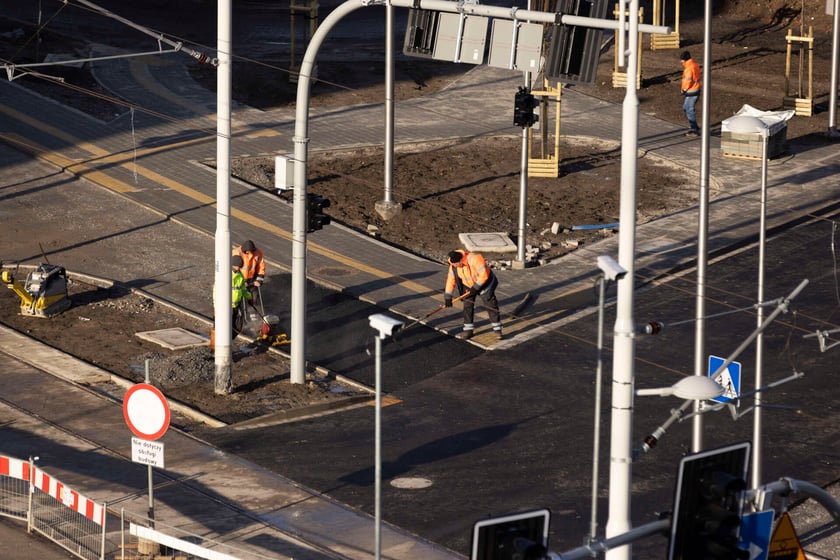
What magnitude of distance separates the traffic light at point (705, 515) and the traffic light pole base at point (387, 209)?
61.0 feet

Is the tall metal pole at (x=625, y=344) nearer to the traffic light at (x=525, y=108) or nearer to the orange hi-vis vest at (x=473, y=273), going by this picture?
the orange hi-vis vest at (x=473, y=273)

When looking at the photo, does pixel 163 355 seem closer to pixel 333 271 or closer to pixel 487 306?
pixel 333 271

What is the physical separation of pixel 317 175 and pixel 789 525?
65.6ft

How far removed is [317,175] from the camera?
30.4 metres

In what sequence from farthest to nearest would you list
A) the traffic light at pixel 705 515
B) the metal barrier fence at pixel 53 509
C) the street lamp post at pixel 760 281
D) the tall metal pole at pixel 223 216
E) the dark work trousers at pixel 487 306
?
1. the dark work trousers at pixel 487 306
2. the tall metal pole at pixel 223 216
3. the street lamp post at pixel 760 281
4. the metal barrier fence at pixel 53 509
5. the traffic light at pixel 705 515

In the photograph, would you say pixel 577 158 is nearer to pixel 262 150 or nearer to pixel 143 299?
pixel 262 150

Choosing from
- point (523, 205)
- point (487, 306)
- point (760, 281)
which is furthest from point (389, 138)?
point (760, 281)

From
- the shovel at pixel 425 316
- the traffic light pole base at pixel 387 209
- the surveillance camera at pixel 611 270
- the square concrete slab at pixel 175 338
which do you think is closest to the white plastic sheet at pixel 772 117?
the traffic light pole base at pixel 387 209

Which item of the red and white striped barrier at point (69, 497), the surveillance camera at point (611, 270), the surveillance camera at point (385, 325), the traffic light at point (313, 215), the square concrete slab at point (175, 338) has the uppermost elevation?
the surveillance camera at point (611, 270)

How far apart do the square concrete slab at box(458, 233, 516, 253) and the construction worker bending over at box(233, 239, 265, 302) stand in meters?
5.26

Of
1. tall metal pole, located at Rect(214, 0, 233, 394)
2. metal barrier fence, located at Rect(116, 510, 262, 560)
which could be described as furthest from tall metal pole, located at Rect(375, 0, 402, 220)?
metal barrier fence, located at Rect(116, 510, 262, 560)

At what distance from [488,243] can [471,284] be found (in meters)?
4.56

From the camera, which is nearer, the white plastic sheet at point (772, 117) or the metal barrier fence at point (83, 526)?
the metal barrier fence at point (83, 526)

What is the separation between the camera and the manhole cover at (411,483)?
1766 cm
